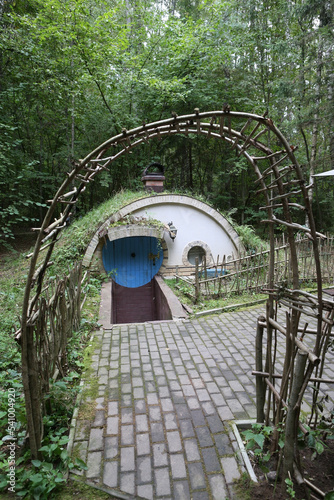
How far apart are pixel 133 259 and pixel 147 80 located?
841 cm

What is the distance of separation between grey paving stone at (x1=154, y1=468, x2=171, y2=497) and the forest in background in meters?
8.34

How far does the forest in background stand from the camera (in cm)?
1103

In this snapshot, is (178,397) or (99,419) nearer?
(99,419)

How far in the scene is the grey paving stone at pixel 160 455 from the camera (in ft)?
8.70

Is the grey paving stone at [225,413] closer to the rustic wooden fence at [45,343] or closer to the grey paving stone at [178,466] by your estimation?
the grey paving stone at [178,466]

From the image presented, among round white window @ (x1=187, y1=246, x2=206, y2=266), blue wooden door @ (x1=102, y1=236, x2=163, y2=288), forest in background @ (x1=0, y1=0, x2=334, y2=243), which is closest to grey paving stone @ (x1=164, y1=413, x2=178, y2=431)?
blue wooden door @ (x1=102, y1=236, x2=163, y2=288)

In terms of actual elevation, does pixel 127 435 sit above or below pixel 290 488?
below

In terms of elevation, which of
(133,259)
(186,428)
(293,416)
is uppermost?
(133,259)

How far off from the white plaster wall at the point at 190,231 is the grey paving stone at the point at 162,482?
7.90m

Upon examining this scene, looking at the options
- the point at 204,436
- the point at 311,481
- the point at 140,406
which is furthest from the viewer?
the point at 140,406

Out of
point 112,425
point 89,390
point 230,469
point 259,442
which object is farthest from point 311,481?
point 89,390

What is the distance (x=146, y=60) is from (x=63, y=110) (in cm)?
539

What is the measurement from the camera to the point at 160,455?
108 inches

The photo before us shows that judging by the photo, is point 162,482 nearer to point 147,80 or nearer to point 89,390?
point 89,390
